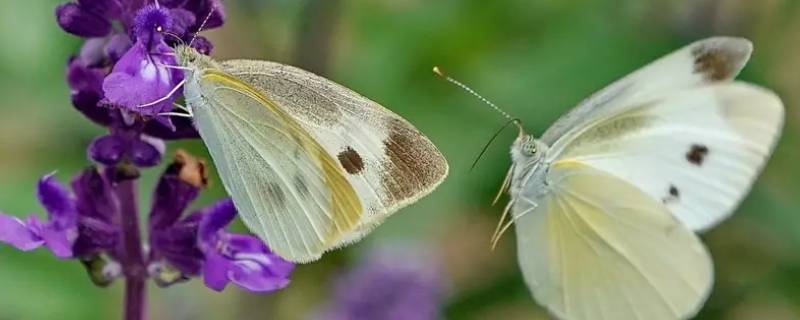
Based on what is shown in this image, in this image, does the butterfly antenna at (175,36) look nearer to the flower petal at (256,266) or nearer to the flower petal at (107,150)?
the flower petal at (107,150)

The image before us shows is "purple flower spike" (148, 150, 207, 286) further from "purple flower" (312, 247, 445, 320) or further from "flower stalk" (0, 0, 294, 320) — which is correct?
"purple flower" (312, 247, 445, 320)

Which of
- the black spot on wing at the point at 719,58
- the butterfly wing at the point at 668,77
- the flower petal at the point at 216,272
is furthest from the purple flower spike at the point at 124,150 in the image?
the black spot on wing at the point at 719,58

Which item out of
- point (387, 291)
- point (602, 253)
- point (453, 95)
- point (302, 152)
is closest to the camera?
point (302, 152)

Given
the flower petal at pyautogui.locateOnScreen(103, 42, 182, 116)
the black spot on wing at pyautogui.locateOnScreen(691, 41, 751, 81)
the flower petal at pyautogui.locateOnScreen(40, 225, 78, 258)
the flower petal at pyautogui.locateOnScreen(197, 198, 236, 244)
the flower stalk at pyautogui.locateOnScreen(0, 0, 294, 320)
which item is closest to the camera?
the flower petal at pyautogui.locateOnScreen(103, 42, 182, 116)

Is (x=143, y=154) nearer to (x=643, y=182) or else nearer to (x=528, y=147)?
(x=528, y=147)

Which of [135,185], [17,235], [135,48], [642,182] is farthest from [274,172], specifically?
[642,182]

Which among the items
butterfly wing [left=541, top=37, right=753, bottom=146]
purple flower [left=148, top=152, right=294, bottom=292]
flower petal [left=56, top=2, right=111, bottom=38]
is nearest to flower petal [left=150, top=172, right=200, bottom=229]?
purple flower [left=148, top=152, right=294, bottom=292]

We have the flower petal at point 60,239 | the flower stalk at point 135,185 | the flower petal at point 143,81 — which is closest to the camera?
the flower petal at point 143,81
